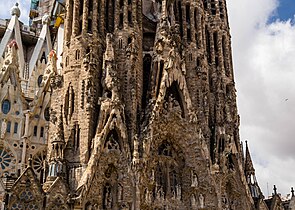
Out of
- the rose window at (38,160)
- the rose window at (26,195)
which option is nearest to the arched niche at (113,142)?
the rose window at (26,195)

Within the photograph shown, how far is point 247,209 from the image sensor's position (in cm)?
2933

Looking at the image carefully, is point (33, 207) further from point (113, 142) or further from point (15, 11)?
point (15, 11)

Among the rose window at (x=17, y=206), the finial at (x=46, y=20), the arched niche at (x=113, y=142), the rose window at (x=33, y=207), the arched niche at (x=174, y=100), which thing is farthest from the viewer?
the finial at (x=46, y=20)

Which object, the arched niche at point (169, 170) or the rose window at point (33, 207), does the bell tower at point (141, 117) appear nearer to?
the arched niche at point (169, 170)

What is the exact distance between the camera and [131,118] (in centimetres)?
2661

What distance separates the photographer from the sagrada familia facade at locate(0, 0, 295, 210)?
24172 mm

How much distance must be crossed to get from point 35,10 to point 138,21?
22244 millimetres

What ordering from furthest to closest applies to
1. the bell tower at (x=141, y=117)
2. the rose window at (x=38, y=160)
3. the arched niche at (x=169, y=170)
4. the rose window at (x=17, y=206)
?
the rose window at (x=38, y=160) < the arched niche at (x=169, y=170) < the bell tower at (x=141, y=117) < the rose window at (x=17, y=206)

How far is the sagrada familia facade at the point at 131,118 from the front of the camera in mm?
24172

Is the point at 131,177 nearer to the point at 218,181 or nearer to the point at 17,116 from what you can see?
the point at 218,181

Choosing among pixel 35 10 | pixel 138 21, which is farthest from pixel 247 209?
pixel 35 10

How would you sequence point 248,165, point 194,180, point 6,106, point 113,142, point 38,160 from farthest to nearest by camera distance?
point 6,106 < point 38,160 < point 248,165 < point 194,180 < point 113,142

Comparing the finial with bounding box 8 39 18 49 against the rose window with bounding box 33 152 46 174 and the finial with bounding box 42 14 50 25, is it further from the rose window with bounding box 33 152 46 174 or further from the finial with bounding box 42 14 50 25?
the rose window with bounding box 33 152 46 174

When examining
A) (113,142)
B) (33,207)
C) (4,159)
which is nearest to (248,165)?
(113,142)
